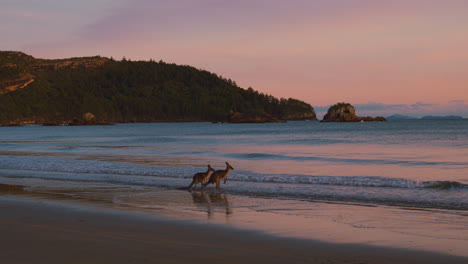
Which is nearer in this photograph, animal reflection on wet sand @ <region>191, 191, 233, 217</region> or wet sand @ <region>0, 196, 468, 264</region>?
wet sand @ <region>0, 196, 468, 264</region>

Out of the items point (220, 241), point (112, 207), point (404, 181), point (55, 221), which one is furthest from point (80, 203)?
point (404, 181)

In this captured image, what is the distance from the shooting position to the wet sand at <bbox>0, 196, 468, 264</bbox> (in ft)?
22.8

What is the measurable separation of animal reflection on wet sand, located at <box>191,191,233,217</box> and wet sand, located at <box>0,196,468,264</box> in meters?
1.85

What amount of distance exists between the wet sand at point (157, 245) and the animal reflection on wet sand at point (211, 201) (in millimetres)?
1851

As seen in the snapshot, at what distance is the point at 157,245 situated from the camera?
7.78 m

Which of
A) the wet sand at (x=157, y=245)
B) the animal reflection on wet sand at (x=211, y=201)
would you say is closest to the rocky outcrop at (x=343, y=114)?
the animal reflection on wet sand at (x=211, y=201)

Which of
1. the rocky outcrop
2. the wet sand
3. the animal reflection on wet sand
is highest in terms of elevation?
the rocky outcrop

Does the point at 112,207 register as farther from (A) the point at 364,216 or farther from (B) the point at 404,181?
(B) the point at 404,181

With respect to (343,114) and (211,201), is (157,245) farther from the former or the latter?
(343,114)

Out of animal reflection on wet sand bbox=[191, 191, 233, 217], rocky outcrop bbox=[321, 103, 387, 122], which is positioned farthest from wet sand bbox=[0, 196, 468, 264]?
rocky outcrop bbox=[321, 103, 387, 122]

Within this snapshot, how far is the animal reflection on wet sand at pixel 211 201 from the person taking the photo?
38.1ft

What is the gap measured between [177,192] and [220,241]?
7114 millimetres

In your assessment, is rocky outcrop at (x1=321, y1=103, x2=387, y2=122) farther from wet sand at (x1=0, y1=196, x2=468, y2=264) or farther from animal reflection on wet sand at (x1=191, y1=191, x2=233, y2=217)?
wet sand at (x1=0, y1=196, x2=468, y2=264)

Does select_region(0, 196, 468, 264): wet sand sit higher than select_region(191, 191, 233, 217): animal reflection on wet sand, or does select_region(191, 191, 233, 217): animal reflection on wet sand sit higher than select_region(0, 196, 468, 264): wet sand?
select_region(0, 196, 468, 264): wet sand
